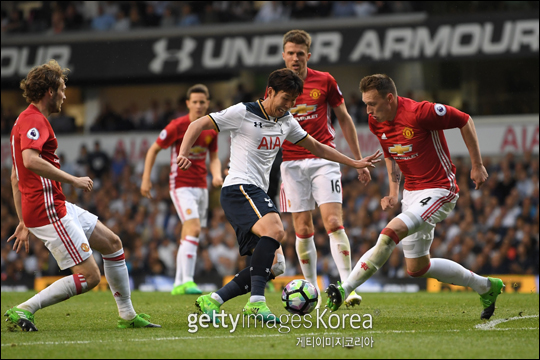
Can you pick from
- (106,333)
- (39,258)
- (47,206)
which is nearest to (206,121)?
(47,206)

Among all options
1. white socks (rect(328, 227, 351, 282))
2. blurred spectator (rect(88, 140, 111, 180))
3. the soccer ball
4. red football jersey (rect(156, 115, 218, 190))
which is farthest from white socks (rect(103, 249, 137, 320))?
blurred spectator (rect(88, 140, 111, 180))

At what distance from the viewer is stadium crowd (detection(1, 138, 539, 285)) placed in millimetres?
14586

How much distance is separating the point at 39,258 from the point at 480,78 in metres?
13.3

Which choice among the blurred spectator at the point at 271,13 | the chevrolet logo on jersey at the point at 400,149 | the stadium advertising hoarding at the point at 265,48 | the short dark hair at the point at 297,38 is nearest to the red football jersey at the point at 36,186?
the short dark hair at the point at 297,38

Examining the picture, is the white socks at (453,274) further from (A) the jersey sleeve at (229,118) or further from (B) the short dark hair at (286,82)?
(A) the jersey sleeve at (229,118)

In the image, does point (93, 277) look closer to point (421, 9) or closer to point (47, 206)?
point (47, 206)

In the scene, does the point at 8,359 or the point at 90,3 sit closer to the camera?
the point at 8,359

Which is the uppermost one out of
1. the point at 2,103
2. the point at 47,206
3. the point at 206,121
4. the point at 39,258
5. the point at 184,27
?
the point at 184,27

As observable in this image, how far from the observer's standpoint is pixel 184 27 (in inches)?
797

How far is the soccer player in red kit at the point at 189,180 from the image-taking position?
10.4 metres

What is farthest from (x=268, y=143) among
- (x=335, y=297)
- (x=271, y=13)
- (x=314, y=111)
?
(x=271, y=13)

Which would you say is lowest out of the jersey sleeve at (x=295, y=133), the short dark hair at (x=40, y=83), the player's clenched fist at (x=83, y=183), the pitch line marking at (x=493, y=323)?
the pitch line marking at (x=493, y=323)

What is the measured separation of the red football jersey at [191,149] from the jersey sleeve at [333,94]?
292 cm

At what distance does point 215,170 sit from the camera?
10.1 meters
